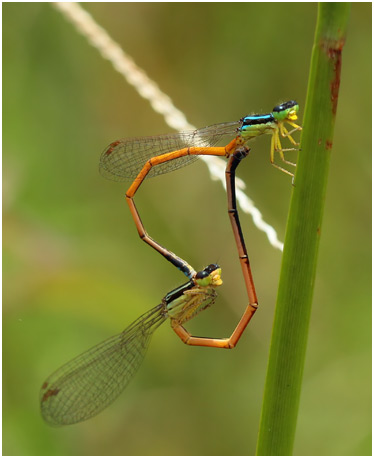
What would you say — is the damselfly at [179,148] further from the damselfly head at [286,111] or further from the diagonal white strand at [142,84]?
the diagonal white strand at [142,84]

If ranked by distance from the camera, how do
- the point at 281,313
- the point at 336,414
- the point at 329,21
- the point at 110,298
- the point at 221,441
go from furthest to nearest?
the point at 221,441
the point at 336,414
the point at 110,298
the point at 281,313
the point at 329,21

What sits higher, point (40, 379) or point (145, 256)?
Result: point (145, 256)

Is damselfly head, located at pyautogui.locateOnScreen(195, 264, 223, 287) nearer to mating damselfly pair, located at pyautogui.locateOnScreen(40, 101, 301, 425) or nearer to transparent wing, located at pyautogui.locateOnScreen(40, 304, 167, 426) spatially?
mating damselfly pair, located at pyautogui.locateOnScreen(40, 101, 301, 425)

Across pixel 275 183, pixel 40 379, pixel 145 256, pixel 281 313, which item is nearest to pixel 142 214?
pixel 145 256

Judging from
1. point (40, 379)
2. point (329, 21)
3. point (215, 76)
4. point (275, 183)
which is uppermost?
point (215, 76)

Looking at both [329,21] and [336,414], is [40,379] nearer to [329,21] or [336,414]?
[336,414]

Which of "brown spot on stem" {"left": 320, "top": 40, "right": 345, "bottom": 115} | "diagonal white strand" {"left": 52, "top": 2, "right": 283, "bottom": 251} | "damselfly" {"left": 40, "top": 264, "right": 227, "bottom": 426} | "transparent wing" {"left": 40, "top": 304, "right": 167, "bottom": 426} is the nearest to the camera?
"brown spot on stem" {"left": 320, "top": 40, "right": 345, "bottom": 115}

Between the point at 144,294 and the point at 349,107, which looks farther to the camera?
the point at 349,107

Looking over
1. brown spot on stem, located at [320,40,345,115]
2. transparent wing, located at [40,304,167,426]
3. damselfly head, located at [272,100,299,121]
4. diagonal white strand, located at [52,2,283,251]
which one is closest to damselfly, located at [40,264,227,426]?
transparent wing, located at [40,304,167,426]
